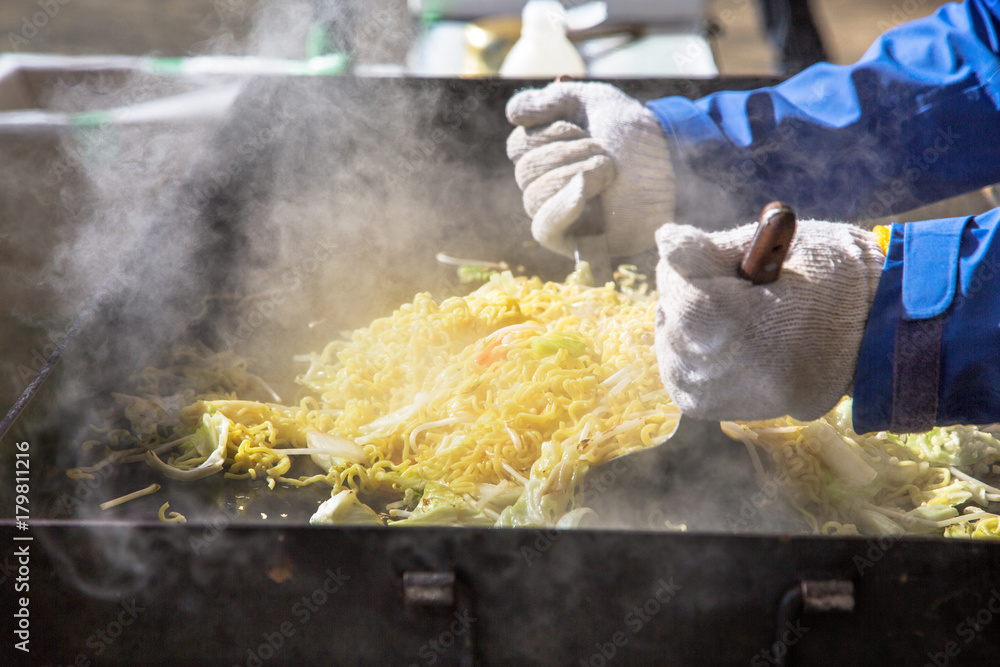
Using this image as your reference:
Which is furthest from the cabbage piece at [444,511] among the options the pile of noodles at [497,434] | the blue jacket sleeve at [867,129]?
the blue jacket sleeve at [867,129]

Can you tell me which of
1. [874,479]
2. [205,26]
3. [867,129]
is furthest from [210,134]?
[205,26]

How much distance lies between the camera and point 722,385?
1.56m

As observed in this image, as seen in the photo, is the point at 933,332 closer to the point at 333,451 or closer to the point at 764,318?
the point at 764,318

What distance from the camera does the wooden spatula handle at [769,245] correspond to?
1.28 metres

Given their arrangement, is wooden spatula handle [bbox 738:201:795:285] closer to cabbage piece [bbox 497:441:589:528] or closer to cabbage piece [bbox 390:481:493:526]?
cabbage piece [bbox 497:441:589:528]

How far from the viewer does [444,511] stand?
79.0 inches

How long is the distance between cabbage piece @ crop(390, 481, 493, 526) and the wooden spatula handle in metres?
1.03

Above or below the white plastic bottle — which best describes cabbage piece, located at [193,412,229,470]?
below

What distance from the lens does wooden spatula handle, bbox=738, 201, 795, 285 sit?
128cm

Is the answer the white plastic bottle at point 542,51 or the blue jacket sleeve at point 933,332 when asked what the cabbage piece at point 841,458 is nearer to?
the blue jacket sleeve at point 933,332

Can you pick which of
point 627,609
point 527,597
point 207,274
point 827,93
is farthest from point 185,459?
point 827,93

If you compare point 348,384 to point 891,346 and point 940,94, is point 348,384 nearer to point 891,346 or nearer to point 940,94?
point 891,346

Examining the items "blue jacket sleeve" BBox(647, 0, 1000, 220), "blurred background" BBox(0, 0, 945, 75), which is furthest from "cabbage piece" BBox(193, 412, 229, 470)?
"blurred background" BBox(0, 0, 945, 75)

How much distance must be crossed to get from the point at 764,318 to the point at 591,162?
105cm
